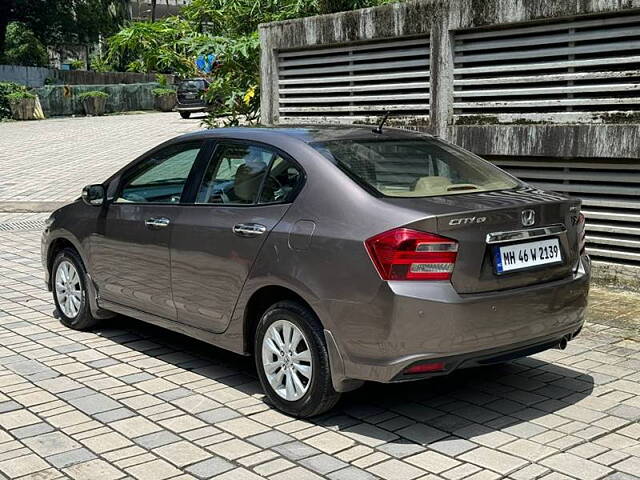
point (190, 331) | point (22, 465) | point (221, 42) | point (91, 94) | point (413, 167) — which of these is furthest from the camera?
point (91, 94)

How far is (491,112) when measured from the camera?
312 inches

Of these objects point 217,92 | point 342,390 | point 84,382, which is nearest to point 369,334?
point 342,390

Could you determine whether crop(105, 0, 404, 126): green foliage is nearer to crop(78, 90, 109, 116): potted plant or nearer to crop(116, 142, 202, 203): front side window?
crop(116, 142, 202, 203): front side window

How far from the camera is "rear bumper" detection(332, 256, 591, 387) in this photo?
3996 millimetres

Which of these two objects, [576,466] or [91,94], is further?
[91,94]

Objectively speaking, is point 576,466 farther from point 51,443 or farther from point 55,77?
point 55,77

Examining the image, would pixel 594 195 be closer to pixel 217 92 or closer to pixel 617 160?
pixel 617 160

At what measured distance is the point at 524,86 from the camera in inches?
301

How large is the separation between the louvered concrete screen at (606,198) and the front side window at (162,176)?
3534mm

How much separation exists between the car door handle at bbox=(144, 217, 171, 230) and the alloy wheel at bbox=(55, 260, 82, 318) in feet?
3.67

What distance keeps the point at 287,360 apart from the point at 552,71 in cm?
425

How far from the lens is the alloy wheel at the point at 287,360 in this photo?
4414 mm

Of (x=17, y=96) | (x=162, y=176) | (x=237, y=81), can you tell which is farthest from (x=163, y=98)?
(x=162, y=176)

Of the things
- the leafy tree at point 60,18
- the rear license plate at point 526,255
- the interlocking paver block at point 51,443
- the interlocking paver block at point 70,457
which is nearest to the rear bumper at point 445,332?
the rear license plate at point 526,255
